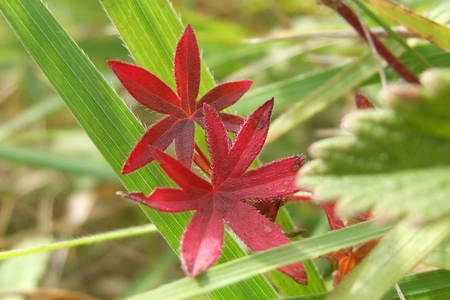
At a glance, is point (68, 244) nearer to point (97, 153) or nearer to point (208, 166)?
point (208, 166)

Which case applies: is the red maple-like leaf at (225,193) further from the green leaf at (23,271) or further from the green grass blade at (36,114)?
the green grass blade at (36,114)

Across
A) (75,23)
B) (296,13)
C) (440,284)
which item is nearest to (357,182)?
(440,284)

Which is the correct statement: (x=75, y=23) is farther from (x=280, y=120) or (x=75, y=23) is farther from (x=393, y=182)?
(x=393, y=182)

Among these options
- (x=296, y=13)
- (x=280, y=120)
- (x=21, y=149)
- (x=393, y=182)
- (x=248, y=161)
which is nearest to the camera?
(x=393, y=182)

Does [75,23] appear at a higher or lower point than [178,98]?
higher

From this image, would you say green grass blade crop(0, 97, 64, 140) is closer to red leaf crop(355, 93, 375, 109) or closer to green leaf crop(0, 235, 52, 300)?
green leaf crop(0, 235, 52, 300)

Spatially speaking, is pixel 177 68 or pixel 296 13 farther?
pixel 296 13

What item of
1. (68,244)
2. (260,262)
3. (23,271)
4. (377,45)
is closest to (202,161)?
(260,262)
